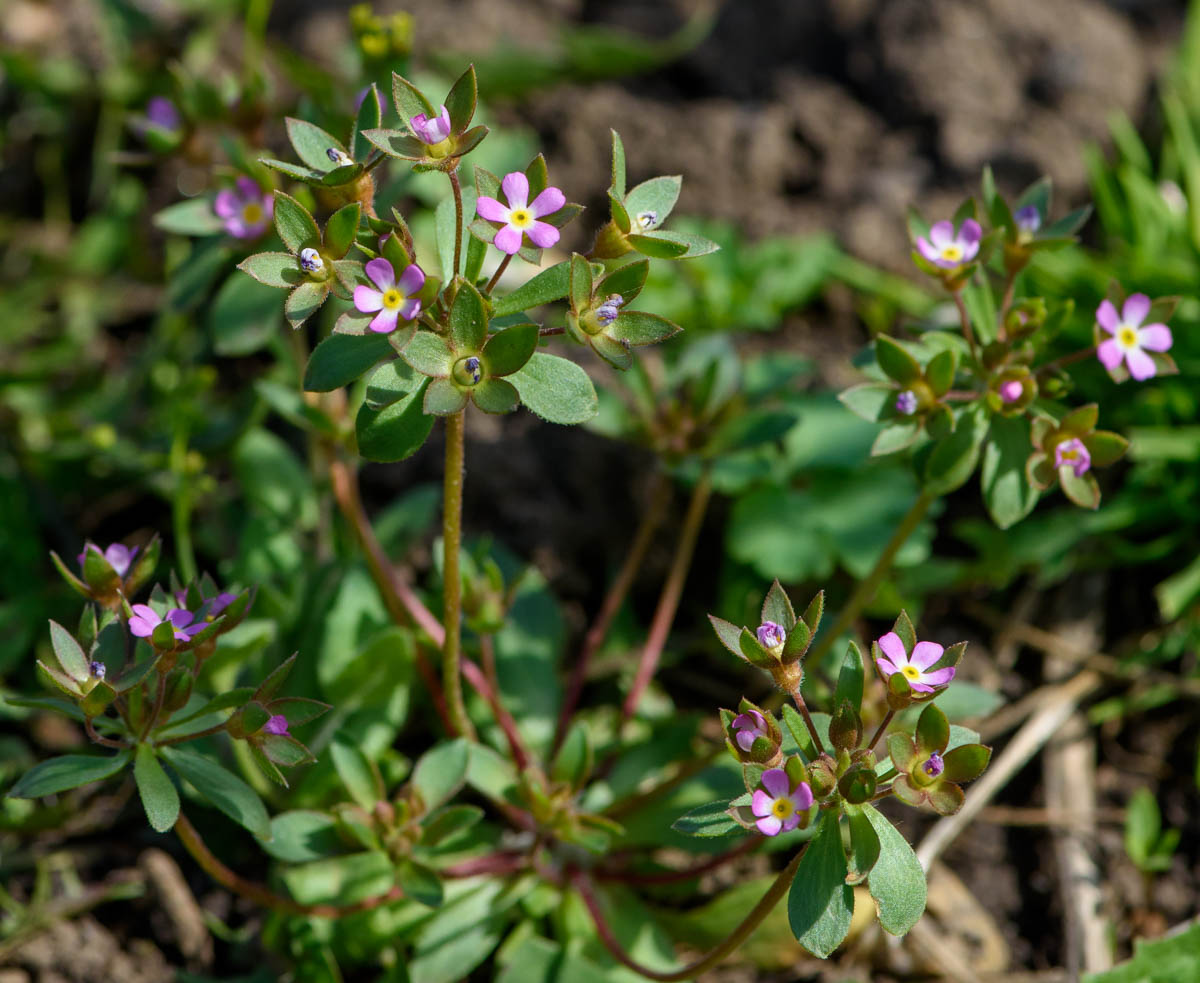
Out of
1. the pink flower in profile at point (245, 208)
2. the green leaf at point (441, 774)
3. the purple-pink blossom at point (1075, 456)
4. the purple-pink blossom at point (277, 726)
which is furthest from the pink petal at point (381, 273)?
the purple-pink blossom at point (1075, 456)

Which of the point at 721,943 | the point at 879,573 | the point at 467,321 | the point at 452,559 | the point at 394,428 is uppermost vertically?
the point at 467,321

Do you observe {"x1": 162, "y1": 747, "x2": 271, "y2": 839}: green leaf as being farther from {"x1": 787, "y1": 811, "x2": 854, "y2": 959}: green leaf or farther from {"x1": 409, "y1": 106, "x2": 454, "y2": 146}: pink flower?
{"x1": 409, "y1": 106, "x2": 454, "y2": 146}: pink flower

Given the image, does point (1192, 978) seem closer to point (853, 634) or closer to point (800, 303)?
point (853, 634)

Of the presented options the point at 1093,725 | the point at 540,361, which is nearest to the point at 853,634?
the point at 1093,725

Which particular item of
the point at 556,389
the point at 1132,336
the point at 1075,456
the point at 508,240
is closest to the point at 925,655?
the point at 1075,456

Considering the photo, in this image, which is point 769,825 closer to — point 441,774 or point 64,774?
point 441,774

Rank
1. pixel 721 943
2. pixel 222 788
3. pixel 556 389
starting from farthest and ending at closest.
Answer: pixel 721 943 < pixel 222 788 < pixel 556 389

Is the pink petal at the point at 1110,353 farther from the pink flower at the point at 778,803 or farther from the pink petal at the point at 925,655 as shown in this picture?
the pink flower at the point at 778,803
